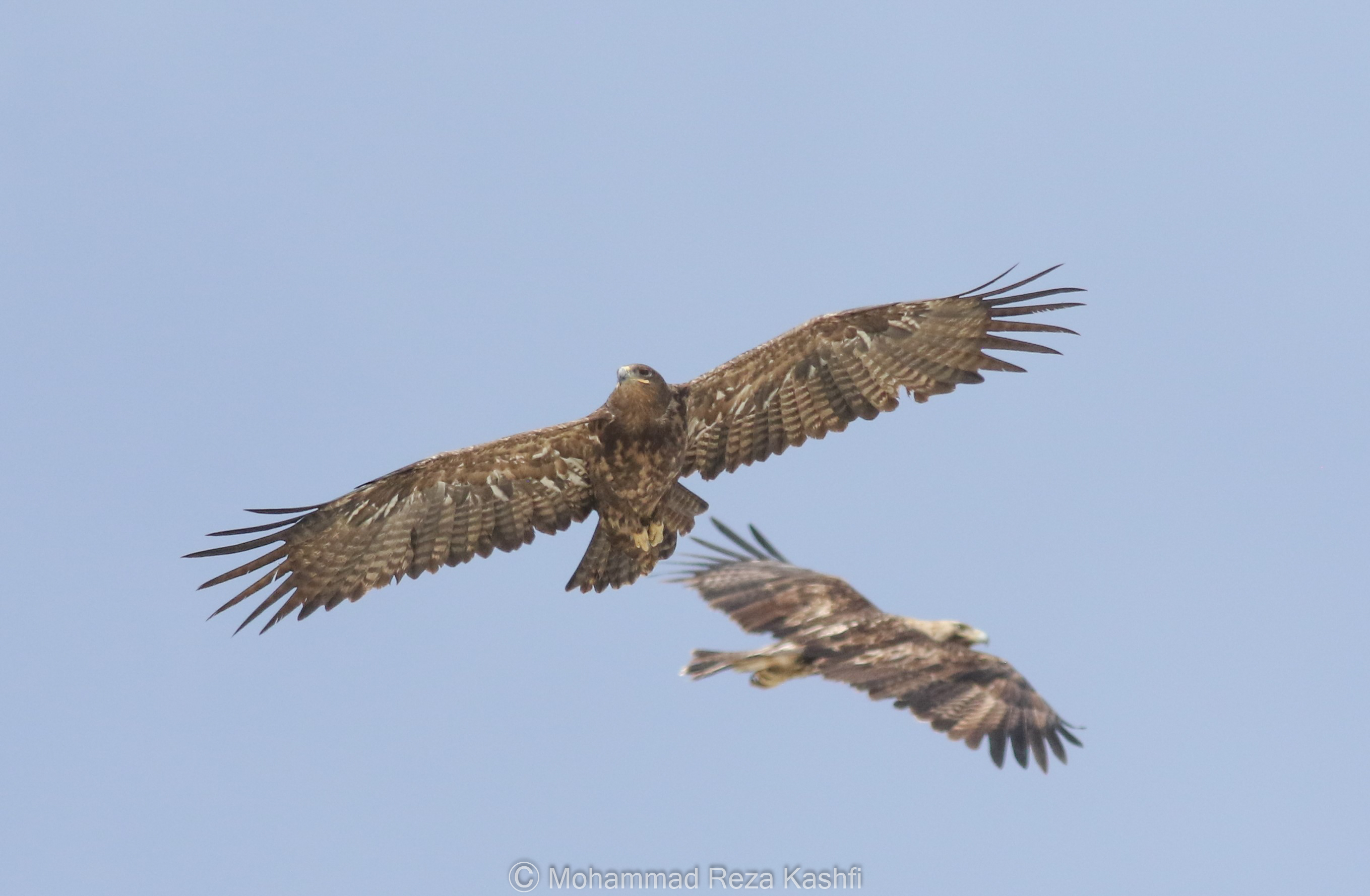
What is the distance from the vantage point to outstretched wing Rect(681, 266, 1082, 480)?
42.5ft

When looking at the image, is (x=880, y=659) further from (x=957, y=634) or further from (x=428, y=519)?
(x=428, y=519)

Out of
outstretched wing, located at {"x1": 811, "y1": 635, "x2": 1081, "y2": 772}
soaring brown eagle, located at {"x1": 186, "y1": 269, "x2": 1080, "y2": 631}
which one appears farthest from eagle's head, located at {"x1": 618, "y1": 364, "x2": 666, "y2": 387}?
outstretched wing, located at {"x1": 811, "y1": 635, "x2": 1081, "y2": 772}

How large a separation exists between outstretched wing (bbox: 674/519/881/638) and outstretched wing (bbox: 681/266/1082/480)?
4.57 ft

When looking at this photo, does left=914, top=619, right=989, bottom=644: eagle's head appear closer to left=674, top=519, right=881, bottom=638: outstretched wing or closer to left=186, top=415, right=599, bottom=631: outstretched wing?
left=674, top=519, right=881, bottom=638: outstretched wing

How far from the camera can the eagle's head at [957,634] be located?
34.9ft

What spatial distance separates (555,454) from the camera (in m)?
13.1

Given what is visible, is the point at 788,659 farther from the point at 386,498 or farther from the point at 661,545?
the point at 386,498

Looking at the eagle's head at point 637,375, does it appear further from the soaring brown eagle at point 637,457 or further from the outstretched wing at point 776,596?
the outstretched wing at point 776,596

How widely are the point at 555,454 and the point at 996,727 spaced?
15.1 feet

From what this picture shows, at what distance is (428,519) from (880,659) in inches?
167

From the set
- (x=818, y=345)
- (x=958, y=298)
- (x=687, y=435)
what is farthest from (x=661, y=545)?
(x=958, y=298)

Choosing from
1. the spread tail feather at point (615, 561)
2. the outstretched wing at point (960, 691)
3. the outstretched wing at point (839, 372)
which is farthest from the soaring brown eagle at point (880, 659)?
the outstretched wing at point (839, 372)

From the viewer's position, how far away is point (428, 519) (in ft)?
42.5

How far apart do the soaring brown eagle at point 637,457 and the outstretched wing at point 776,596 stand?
996mm
